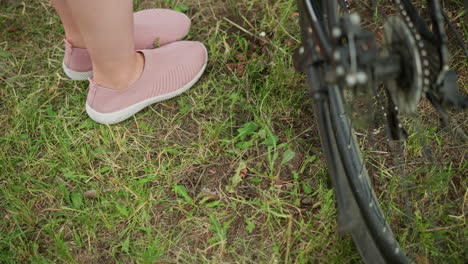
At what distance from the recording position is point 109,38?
1486 millimetres

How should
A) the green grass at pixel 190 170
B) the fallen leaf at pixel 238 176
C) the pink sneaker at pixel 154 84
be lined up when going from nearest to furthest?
the green grass at pixel 190 170 < the fallen leaf at pixel 238 176 < the pink sneaker at pixel 154 84

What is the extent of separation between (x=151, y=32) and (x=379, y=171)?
3.34 feet

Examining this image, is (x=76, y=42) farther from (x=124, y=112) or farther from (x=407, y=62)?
(x=407, y=62)

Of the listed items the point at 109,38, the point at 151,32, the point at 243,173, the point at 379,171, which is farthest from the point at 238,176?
the point at 151,32

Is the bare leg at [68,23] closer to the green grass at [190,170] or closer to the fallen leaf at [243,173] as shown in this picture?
the green grass at [190,170]

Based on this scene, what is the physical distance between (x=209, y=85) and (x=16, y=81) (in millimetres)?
792

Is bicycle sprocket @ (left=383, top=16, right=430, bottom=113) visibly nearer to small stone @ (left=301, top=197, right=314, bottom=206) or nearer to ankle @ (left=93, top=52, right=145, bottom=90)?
small stone @ (left=301, top=197, right=314, bottom=206)

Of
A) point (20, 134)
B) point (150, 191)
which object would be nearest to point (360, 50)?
point (150, 191)

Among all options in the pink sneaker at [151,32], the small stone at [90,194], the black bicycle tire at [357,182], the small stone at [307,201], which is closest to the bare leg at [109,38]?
the pink sneaker at [151,32]

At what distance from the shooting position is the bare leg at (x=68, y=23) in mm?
1652

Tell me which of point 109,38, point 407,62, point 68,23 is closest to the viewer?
point 407,62

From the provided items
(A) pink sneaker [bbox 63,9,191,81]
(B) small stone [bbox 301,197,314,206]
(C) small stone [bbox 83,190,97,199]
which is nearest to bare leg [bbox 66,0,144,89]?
(A) pink sneaker [bbox 63,9,191,81]

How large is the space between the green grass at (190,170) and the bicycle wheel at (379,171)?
0.16 ft

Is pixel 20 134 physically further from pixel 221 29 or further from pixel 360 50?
pixel 360 50
